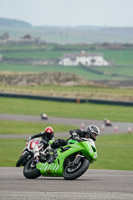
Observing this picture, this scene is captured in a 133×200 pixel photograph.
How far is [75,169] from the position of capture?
1420 centimetres

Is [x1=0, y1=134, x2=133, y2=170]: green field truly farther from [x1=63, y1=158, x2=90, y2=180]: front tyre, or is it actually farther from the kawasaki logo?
[x1=63, y1=158, x2=90, y2=180]: front tyre

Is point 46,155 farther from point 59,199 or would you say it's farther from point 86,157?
point 59,199

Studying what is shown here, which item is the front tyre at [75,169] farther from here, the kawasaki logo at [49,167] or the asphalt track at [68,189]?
the kawasaki logo at [49,167]

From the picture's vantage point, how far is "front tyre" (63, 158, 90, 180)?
1407 centimetres

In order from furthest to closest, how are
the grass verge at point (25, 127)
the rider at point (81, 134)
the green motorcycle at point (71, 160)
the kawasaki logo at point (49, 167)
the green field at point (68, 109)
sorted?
1. the green field at point (68, 109)
2. the grass verge at point (25, 127)
3. the rider at point (81, 134)
4. the kawasaki logo at point (49, 167)
5. the green motorcycle at point (71, 160)

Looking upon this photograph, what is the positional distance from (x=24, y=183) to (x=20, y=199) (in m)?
3.04

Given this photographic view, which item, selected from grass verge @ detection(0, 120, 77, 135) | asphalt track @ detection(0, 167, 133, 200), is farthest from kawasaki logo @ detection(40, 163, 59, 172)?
grass verge @ detection(0, 120, 77, 135)

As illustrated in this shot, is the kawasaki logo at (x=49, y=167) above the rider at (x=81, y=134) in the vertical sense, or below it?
below

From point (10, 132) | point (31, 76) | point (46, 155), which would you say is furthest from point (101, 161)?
point (31, 76)

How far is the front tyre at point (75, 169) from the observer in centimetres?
1407

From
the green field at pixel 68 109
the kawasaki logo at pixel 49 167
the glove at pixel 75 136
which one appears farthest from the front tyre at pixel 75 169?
the green field at pixel 68 109

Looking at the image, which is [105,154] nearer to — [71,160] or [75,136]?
[75,136]

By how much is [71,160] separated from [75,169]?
1.43 ft

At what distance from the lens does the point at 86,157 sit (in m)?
14.4
